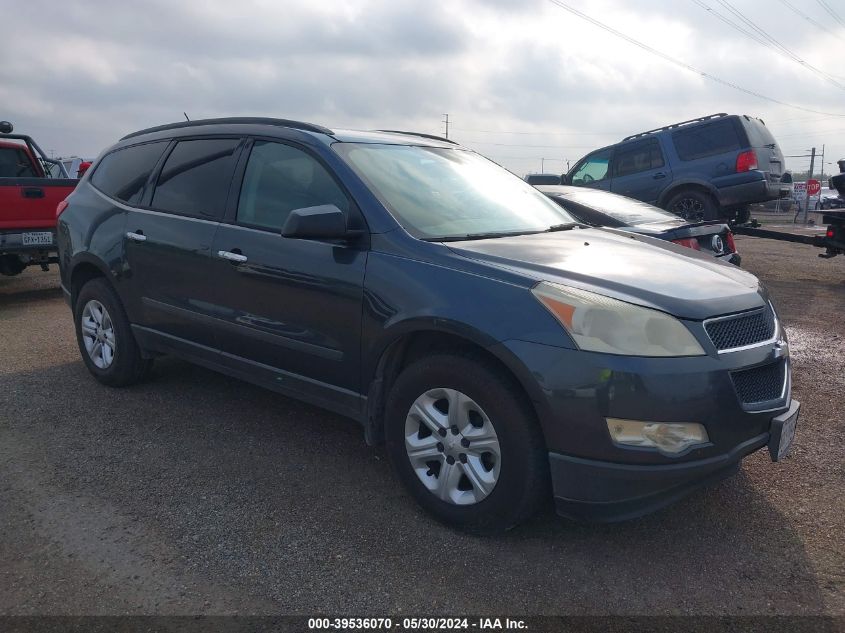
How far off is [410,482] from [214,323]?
1.62 m

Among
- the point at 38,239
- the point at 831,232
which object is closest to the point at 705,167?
the point at 831,232

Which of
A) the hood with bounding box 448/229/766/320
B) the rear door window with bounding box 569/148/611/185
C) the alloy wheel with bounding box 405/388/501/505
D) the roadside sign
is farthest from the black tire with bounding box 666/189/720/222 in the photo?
the roadside sign

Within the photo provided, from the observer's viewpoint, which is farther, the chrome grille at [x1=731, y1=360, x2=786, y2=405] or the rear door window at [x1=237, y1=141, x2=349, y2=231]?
the rear door window at [x1=237, y1=141, x2=349, y2=231]

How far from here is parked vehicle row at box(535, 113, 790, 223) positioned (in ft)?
36.8

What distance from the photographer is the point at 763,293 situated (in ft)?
11.3

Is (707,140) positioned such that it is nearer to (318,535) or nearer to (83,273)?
(83,273)

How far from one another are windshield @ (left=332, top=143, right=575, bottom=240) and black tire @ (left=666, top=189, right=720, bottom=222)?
7.79 m

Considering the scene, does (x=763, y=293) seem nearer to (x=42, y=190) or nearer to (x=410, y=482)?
(x=410, y=482)

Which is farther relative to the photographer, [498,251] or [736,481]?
[736,481]

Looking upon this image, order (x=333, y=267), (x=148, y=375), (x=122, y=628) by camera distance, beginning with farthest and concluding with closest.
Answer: (x=148, y=375) → (x=333, y=267) → (x=122, y=628)

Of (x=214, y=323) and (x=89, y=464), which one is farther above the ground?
(x=214, y=323)

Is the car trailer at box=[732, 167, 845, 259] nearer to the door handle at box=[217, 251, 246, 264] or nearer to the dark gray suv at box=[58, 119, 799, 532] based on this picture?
the dark gray suv at box=[58, 119, 799, 532]

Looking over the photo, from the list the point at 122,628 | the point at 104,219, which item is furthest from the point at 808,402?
the point at 104,219

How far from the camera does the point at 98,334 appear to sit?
523 centimetres
